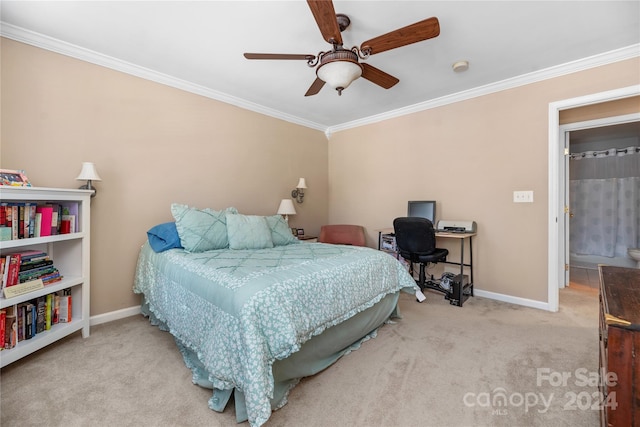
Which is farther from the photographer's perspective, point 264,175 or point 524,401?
point 264,175

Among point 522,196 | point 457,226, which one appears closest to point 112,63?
point 457,226

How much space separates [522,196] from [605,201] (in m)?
3.13

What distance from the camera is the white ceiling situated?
1.89 m

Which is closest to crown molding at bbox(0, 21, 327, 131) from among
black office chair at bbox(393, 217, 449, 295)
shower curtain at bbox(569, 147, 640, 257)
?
black office chair at bbox(393, 217, 449, 295)

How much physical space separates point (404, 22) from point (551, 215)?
2.32 meters

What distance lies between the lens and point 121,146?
8.53ft

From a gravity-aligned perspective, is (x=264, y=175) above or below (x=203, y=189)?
above

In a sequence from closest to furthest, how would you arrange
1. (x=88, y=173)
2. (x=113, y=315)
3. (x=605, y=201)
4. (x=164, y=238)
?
(x=88, y=173), (x=164, y=238), (x=113, y=315), (x=605, y=201)

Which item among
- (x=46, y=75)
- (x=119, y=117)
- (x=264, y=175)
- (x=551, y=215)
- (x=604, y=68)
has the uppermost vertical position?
(x=604, y=68)

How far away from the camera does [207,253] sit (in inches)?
90.5

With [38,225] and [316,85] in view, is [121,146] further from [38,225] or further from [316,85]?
[316,85]

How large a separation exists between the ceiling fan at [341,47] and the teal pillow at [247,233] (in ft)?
4.67

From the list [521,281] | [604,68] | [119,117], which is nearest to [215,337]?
[119,117]

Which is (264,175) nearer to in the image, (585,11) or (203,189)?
(203,189)
